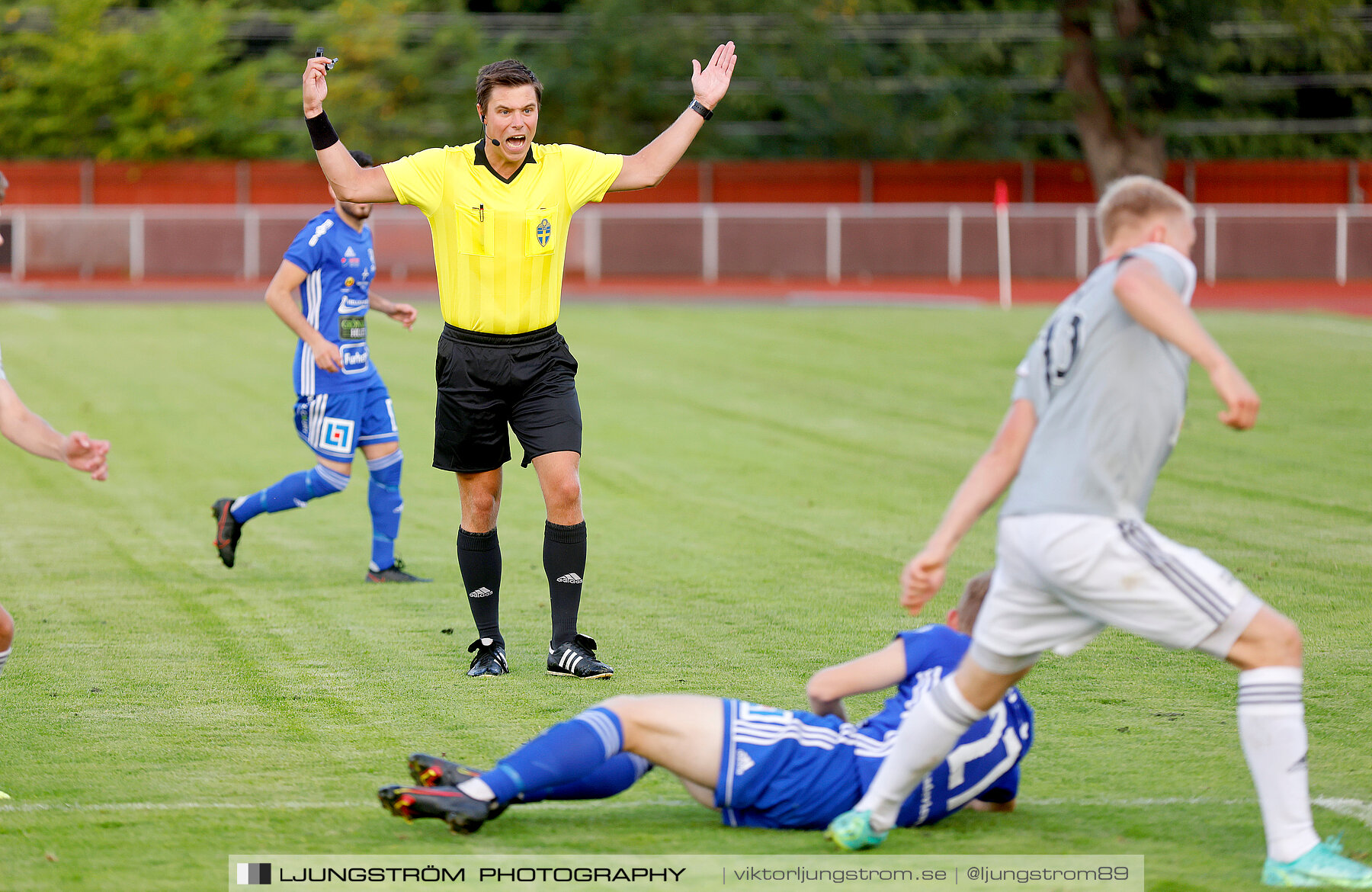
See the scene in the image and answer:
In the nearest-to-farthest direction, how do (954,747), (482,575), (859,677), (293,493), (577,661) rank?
1. (954,747)
2. (859,677)
3. (577,661)
4. (482,575)
5. (293,493)

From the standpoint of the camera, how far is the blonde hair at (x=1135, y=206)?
4199 millimetres

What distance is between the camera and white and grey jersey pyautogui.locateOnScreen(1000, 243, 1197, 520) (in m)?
4.05

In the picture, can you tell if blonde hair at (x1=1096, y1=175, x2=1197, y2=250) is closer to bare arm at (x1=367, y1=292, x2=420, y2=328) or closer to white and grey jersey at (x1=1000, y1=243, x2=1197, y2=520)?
white and grey jersey at (x1=1000, y1=243, x2=1197, y2=520)

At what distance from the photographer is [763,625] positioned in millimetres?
7477

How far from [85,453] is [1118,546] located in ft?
8.69

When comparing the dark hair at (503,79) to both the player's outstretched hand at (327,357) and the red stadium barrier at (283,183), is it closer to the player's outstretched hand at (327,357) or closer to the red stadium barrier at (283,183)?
the player's outstretched hand at (327,357)

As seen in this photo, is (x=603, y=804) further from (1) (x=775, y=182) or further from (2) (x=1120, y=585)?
(1) (x=775, y=182)

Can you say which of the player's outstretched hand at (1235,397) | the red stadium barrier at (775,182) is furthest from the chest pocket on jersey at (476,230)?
the red stadium barrier at (775,182)

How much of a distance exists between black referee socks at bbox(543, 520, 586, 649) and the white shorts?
275 cm

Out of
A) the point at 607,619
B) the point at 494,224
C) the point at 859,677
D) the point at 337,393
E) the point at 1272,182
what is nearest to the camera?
the point at 859,677

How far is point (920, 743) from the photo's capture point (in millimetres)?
4230

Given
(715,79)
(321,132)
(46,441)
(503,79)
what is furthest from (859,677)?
(321,132)

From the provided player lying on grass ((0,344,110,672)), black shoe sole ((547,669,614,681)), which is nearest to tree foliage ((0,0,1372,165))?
black shoe sole ((547,669,614,681))

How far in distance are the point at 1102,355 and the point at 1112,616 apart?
0.63m
